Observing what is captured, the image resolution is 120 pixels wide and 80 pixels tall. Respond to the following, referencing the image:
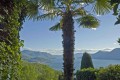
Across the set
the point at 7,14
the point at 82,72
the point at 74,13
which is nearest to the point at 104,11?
the point at 74,13

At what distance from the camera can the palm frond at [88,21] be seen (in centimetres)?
1574

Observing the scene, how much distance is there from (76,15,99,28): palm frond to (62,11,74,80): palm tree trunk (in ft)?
5.69

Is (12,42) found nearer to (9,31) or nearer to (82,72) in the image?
(9,31)

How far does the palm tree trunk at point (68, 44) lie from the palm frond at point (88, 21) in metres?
1.73

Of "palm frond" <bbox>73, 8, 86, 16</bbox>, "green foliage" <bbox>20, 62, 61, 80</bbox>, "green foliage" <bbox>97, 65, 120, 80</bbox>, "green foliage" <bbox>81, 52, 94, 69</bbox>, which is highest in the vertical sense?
"palm frond" <bbox>73, 8, 86, 16</bbox>

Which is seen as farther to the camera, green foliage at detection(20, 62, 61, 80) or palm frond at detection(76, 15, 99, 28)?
green foliage at detection(20, 62, 61, 80)

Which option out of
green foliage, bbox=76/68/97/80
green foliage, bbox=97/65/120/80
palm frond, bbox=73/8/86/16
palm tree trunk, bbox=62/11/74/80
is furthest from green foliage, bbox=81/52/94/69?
palm tree trunk, bbox=62/11/74/80

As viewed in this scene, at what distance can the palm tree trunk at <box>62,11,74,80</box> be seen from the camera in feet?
45.0

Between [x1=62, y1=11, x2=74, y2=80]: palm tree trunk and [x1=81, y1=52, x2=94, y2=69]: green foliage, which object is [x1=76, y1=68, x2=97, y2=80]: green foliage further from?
[x1=62, y1=11, x2=74, y2=80]: palm tree trunk

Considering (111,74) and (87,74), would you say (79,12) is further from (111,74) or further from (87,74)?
(87,74)

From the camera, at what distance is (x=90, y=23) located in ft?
52.9

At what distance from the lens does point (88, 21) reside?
1593cm

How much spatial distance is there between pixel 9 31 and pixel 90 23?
10576 mm

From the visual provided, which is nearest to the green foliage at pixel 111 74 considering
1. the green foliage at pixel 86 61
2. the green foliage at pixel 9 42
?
the green foliage at pixel 9 42
